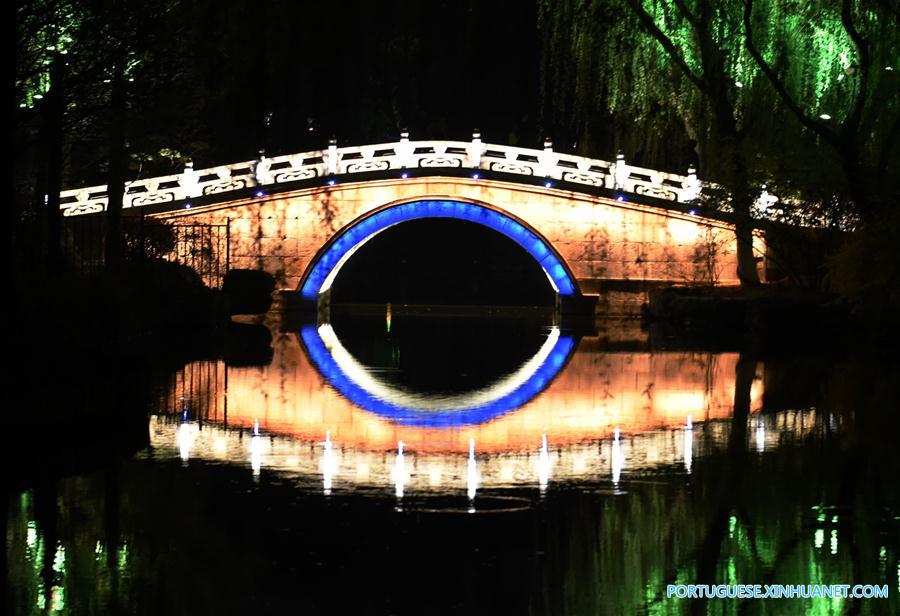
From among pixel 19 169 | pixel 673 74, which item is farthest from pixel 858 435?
pixel 19 169

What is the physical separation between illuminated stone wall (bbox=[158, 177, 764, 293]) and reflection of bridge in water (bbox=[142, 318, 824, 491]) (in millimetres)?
18226

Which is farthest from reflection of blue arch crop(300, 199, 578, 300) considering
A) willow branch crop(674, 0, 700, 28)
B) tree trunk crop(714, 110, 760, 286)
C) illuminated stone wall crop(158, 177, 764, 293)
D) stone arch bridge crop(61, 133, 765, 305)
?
willow branch crop(674, 0, 700, 28)

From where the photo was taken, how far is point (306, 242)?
34938mm

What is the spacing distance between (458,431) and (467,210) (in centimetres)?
2398

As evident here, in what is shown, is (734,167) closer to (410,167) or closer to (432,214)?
(410,167)

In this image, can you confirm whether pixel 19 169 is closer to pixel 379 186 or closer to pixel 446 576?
pixel 379 186

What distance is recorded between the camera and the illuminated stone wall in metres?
34.6

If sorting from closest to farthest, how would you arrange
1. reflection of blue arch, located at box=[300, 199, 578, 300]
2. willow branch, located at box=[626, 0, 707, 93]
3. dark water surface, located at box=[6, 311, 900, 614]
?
dark water surface, located at box=[6, 311, 900, 614], willow branch, located at box=[626, 0, 707, 93], reflection of blue arch, located at box=[300, 199, 578, 300]

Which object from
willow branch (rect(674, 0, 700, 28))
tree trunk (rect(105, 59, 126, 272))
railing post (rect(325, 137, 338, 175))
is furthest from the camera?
railing post (rect(325, 137, 338, 175))

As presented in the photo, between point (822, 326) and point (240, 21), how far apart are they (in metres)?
15.9

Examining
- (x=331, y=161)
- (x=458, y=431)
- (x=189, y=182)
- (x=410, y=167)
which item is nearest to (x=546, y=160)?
(x=410, y=167)

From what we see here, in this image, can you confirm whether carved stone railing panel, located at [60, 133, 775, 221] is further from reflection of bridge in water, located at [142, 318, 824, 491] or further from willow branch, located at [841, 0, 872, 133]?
reflection of bridge in water, located at [142, 318, 824, 491]

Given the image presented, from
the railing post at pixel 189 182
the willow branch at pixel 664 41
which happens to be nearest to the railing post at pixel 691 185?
the willow branch at pixel 664 41

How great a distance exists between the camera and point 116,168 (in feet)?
82.1
